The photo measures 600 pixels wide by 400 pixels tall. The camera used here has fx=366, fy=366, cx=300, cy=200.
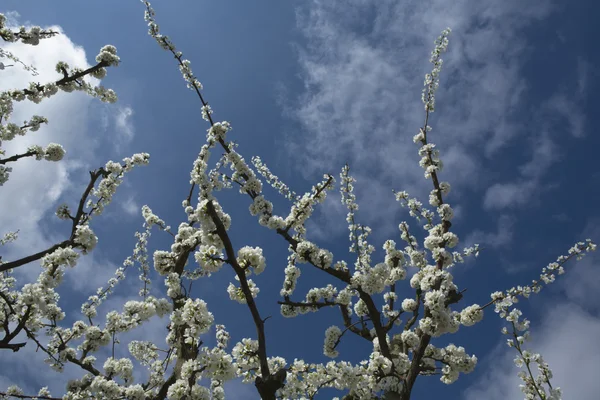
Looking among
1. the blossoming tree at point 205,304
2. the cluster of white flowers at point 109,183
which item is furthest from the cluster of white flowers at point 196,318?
the cluster of white flowers at point 109,183

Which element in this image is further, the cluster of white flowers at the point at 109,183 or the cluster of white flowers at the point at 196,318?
the cluster of white flowers at the point at 109,183

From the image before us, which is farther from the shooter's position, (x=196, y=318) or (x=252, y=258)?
(x=252, y=258)

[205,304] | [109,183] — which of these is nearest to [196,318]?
[205,304]

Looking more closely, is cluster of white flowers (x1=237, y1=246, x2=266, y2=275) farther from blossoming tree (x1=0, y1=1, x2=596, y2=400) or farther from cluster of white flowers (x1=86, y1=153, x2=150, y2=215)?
cluster of white flowers (x1=86, y1=153, x2=150, y2=215)

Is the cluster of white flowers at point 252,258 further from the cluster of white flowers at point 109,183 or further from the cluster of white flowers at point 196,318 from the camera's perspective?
the cluster of white flowers at point 109,183

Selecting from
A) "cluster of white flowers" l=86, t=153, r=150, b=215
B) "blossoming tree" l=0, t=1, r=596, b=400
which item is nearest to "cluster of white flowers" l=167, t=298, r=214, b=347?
"blossoming tree" l=0, t=1, r=596, b=400

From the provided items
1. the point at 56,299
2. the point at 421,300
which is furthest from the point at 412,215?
the point at 56,299

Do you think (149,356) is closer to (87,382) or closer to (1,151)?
(87,382)

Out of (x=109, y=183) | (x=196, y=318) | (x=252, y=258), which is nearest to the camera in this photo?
(x=196, y=318)

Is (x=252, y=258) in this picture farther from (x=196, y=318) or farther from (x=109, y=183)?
(x=109, y=183)

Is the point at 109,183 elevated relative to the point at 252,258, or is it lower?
elevated

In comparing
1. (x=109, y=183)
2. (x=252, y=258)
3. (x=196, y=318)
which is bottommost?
(x=196, y=318)

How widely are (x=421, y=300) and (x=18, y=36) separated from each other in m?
11.4

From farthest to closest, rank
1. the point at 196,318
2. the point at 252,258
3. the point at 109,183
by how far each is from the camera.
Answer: the point at 109,183
the point at 252,258
the point at 196,318
